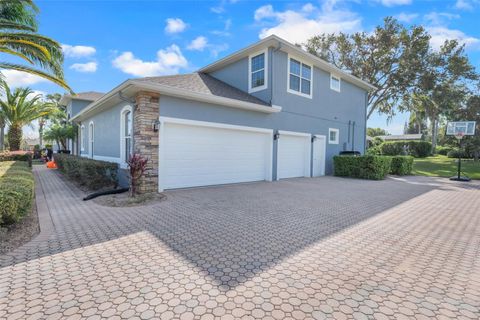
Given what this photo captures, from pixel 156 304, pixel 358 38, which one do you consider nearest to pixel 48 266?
pixel 156 304

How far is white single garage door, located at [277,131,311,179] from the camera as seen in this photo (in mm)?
11877

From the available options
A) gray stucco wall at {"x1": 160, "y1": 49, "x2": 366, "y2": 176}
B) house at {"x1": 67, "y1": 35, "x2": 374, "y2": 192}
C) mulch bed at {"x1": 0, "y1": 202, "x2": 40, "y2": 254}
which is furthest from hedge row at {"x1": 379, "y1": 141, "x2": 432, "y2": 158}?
mulch bed at {"x1": 0, "y1": 202, "x2": 40, "y2": 254}

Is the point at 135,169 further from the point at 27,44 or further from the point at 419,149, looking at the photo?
the point at 419,149

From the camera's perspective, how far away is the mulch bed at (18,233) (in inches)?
150

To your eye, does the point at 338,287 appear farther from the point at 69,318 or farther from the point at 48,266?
the point at 48,266

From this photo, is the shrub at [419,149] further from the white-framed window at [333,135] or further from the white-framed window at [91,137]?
the white-framed window at [91,137]

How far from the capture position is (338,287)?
279cm

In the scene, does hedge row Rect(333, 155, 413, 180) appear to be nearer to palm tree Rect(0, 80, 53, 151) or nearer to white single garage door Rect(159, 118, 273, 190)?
white single garage door Rect(159, 118, 273, 190)

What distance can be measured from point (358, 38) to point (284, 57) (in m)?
13.6

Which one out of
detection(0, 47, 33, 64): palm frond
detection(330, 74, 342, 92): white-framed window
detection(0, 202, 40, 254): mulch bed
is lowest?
detection(0, 202, 40, 254): mulch bed

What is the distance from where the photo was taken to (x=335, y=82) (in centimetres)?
1477

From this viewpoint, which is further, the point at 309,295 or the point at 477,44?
the point at 477,44

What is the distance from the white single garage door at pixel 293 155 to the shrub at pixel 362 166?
201 cm

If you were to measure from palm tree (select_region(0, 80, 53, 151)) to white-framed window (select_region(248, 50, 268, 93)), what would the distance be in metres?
19.0
